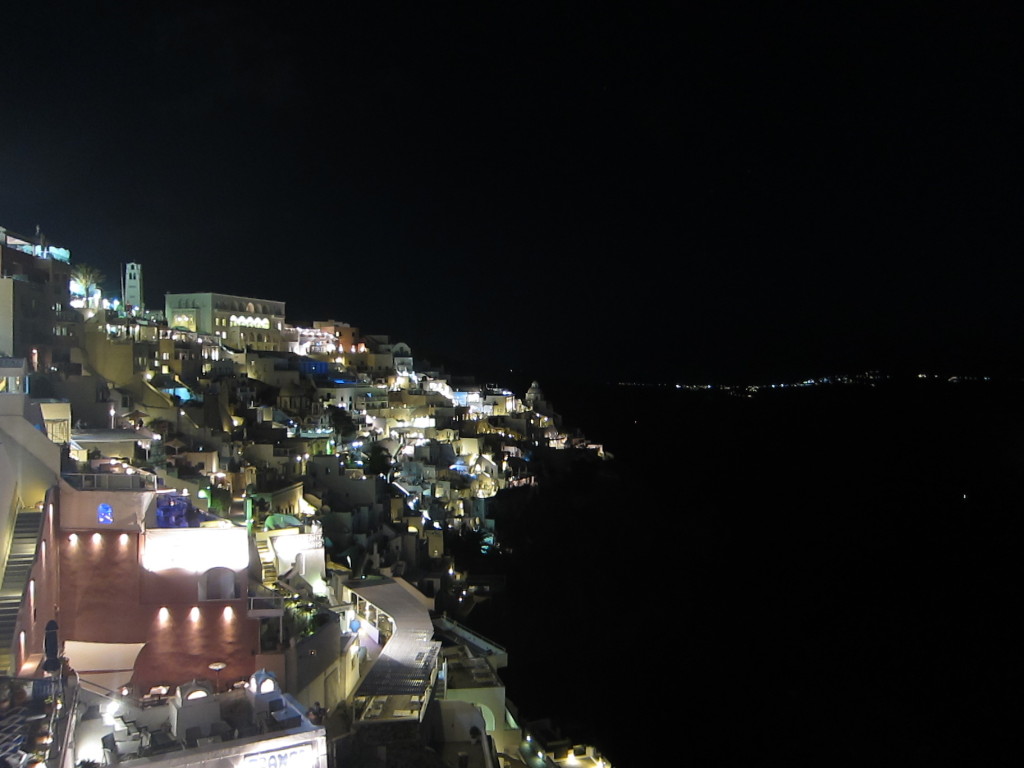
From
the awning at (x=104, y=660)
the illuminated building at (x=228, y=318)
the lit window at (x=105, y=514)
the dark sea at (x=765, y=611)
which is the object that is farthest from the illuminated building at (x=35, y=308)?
the illuminated building at (x=228, y=318)

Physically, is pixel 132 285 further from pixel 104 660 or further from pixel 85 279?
pixel 104 660

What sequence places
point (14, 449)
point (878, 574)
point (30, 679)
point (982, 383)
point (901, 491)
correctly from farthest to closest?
point (982, 383) → point (901, 491) → point (878, 574) → point (14, 449) → point (30, 679)

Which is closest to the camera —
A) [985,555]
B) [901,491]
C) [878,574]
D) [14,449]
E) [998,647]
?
[14,449]

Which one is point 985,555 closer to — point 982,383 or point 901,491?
point 901,491

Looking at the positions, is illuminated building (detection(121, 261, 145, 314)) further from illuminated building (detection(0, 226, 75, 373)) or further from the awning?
the awning

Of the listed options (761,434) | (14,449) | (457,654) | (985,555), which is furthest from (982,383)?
(14,449)

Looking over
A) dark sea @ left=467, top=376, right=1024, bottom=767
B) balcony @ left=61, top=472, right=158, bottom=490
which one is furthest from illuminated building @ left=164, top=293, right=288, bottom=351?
balcony @ left=61, top=472, right=158, bottom=490
